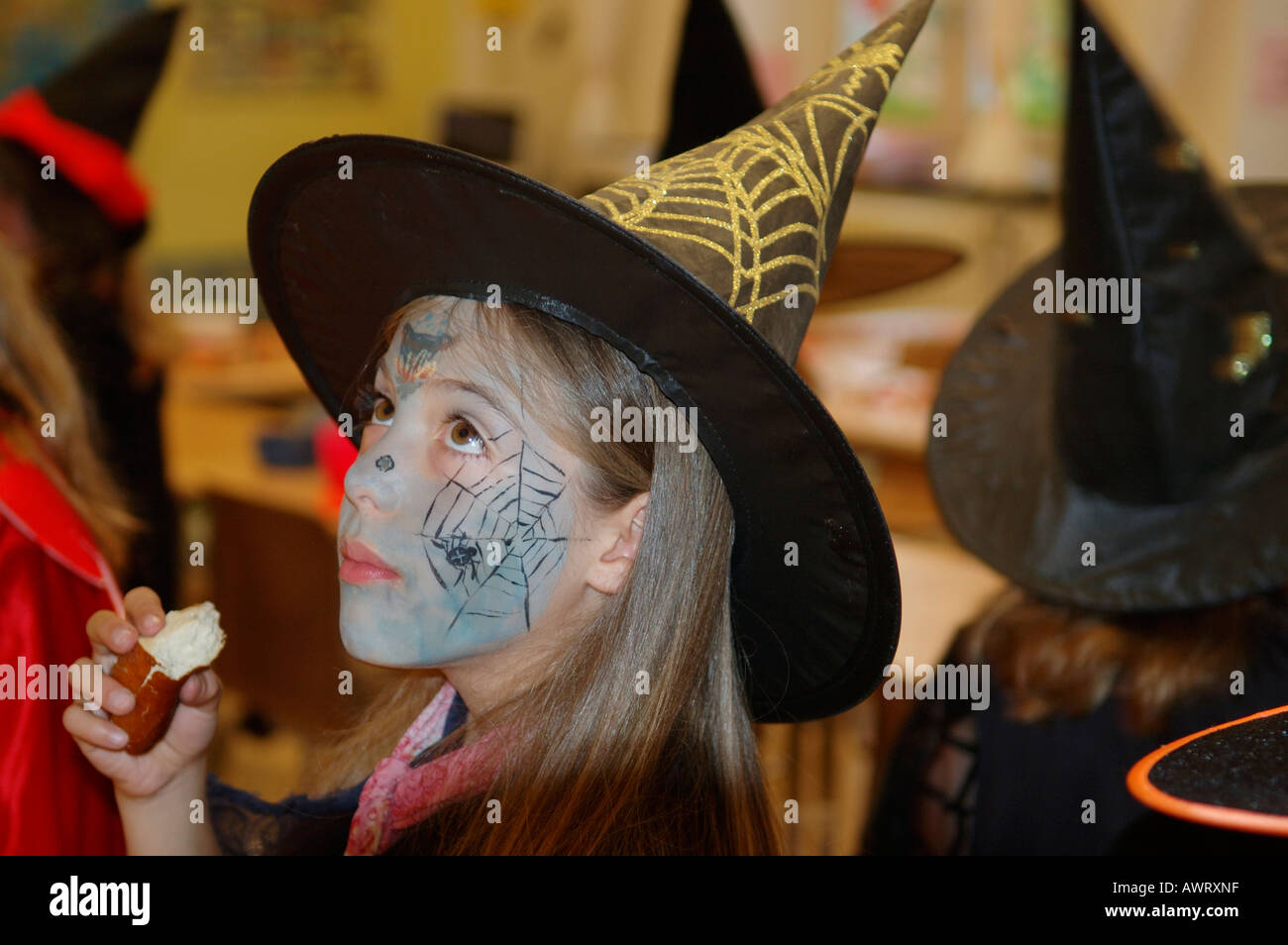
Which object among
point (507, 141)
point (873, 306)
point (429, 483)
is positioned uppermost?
point (507, 141)

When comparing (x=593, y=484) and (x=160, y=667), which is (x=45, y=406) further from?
(x=593, y=484)

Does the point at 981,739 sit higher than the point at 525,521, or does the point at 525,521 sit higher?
the point at 525,521

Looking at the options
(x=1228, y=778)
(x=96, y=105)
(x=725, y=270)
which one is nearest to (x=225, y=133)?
(x=96, y=105)

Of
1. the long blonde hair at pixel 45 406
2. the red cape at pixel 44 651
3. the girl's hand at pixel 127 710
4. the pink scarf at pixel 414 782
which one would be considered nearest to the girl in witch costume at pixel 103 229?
the long blonde hair at pixel 45 406

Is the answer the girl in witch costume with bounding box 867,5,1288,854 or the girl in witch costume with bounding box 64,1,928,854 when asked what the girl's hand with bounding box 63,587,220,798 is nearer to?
the girl in witch costume with bounding box 64,1,928,854

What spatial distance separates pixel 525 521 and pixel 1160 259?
686mm

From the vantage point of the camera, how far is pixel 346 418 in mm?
1071

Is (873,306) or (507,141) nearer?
(873,306)

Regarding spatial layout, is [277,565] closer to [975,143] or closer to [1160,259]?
[1160,259]

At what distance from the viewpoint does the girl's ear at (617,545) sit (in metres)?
0.96

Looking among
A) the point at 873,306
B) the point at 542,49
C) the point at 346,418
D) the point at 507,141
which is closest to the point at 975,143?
the point at 873,306

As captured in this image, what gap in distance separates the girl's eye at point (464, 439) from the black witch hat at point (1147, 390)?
656mm

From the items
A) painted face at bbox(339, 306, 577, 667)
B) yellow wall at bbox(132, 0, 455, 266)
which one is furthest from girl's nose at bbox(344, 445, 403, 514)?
yellow wall at bbox(132, 0, 455, 266)

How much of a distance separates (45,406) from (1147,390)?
121cm
